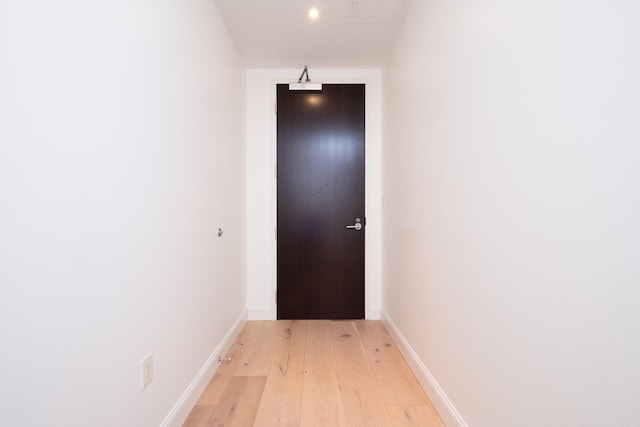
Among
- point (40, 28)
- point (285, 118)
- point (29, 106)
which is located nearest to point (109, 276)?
point (29, 106)

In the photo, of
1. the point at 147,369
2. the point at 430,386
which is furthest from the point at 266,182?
the point at 430,386

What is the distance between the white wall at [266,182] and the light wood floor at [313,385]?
0.53 metres

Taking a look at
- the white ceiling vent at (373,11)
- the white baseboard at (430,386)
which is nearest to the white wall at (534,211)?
the white baseboard at (430,386)

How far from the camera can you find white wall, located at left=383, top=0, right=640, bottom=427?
72 cm

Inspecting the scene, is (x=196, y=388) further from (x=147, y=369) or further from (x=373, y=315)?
(x=373, y=315)

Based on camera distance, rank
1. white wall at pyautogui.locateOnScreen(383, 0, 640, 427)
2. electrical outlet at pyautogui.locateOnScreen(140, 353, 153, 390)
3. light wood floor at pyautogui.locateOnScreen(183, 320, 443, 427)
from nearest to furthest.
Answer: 1. white wall at pyautogui.locateOnScreen(383, 0, 640, 427)
2. electrical outlet at pyautogui.locateOnScreen(140, 353, 153, 390)
3. light wood floor at pyautogui.locateOnScreen(183, 320, 443, 427)

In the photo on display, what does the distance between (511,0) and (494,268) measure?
0.96 meters

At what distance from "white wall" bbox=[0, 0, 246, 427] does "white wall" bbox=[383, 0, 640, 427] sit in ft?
4.56

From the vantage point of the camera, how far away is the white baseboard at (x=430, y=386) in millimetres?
1508

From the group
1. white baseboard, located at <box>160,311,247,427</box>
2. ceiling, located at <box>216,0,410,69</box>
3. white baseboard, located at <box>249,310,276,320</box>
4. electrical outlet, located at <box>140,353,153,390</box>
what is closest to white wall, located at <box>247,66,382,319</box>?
white baseboard, located at <box>249,310,276,320</box>

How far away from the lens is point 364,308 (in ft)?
10.6

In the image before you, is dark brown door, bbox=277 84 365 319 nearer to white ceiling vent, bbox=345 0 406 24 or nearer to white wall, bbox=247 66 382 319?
white wall, bbox=247 66 382 319

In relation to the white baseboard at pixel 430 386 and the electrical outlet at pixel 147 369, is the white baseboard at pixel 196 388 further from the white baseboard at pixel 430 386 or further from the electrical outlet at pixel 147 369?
the white baseboard at pixel 430 386

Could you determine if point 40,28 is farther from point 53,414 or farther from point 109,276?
point 53,414
